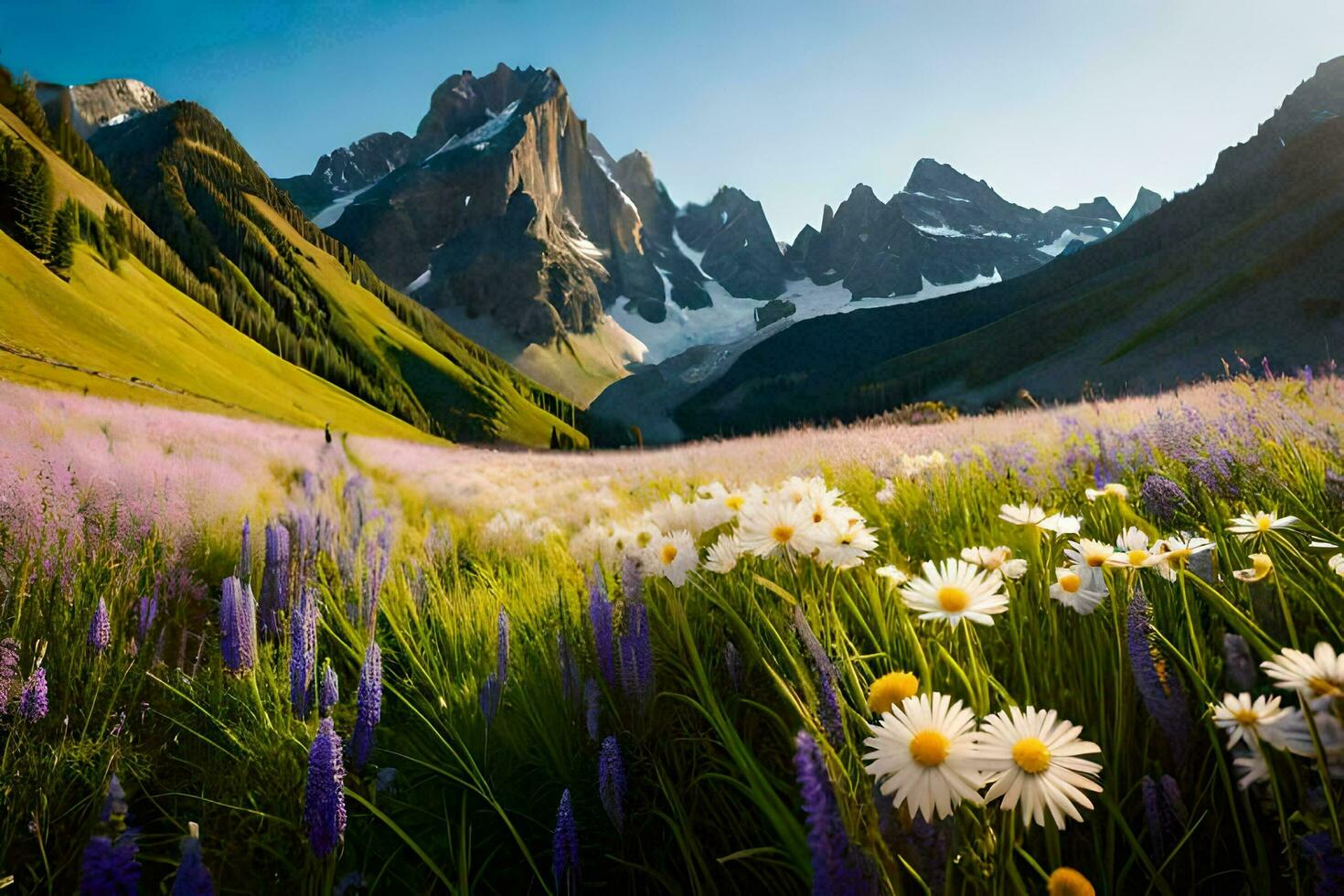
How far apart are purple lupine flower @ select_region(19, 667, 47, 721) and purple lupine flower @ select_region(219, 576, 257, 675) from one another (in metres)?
0.41

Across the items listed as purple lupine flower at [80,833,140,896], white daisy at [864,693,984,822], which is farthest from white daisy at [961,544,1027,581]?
purple lupine flower at [80,833,140,896]

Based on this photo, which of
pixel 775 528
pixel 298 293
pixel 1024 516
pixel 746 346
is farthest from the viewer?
pixel 746 346

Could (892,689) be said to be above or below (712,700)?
above

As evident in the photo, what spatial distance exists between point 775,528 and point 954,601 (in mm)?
577

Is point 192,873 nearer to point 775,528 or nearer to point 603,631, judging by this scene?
point 603,631

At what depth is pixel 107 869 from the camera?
0.92 meters

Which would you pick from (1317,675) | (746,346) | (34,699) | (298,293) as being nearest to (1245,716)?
(1317,675)

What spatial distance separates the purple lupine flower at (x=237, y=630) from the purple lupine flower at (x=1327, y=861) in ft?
8.45

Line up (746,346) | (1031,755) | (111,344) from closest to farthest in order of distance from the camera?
(1031,755) < (111,344) < (746,346)

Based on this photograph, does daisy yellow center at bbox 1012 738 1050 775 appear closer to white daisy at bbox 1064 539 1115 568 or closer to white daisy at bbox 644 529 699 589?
white daisy at bbox 1064 539 1115 568

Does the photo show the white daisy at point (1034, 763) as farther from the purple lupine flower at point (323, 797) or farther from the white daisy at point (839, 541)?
the purple lupine flower at point (323, 797)

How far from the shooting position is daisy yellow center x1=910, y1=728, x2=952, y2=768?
0.87m

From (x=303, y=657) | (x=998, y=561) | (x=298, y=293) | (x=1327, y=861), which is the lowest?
(x=303, y=657)

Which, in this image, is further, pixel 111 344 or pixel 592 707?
pixel 111 344
